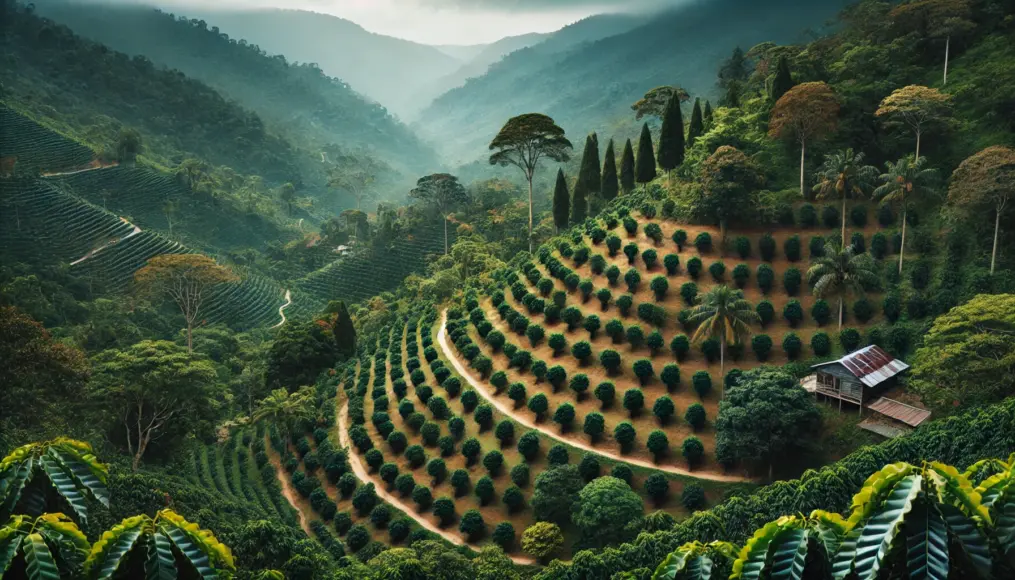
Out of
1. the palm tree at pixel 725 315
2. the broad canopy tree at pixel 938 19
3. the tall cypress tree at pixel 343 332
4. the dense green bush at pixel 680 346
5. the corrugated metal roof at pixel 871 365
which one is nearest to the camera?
the corrugated metal roof at pixel 871 365

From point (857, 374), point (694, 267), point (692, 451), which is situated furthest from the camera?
point (694, 267)

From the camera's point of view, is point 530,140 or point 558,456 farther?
point 530,140

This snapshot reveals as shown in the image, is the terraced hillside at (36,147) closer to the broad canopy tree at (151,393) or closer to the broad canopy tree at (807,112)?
the broad canopy tree at (151,393)

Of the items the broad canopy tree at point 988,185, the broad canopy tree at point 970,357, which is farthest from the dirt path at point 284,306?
the broad canopy tree at point 988,185

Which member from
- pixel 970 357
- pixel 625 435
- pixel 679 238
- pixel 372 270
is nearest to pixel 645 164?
pixel 679 238

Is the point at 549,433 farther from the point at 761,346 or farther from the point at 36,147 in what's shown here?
the point at 36,147

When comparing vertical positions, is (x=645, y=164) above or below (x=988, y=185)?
above

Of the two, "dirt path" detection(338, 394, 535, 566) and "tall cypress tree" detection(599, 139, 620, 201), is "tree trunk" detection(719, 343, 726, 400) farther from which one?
"tall cypress tree" detection(599, 139, 620, 201)

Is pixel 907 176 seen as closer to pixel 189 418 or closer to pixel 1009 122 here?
pixel 1009 122
